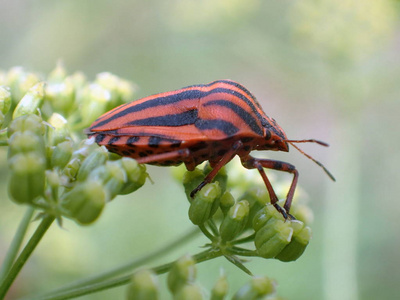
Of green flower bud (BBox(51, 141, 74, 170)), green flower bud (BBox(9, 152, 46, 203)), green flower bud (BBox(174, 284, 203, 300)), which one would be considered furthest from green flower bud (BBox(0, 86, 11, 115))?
green flower bud (BBox(174, 284, 203, 300))

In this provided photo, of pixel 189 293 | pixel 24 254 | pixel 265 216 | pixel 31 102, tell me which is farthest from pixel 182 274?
pixel 31 102

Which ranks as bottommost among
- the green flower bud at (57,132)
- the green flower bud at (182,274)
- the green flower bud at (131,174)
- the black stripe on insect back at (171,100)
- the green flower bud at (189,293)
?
the green flower bud at (189,293)

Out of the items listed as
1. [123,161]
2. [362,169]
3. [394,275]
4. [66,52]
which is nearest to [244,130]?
[123,161]

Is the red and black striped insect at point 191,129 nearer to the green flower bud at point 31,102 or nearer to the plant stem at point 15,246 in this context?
the green flower bud at point 31,102

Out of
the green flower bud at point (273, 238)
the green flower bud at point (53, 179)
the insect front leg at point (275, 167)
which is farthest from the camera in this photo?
the insect front leg at point (275, 167)

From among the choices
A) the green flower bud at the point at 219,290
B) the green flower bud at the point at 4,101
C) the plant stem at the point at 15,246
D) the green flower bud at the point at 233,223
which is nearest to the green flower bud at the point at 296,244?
the green flower bud at the point at 233,223
